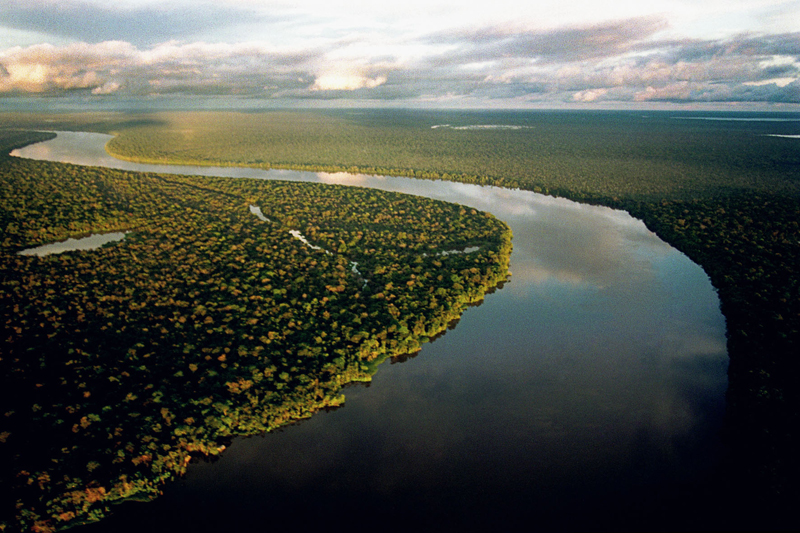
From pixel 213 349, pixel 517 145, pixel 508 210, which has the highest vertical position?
pixel 517 145

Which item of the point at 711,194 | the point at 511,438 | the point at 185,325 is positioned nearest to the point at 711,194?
the point at 711,194

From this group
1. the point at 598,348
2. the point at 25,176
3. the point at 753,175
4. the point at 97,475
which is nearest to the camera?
the point at 97,475

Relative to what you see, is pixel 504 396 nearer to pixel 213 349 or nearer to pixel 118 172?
pixel 213 349

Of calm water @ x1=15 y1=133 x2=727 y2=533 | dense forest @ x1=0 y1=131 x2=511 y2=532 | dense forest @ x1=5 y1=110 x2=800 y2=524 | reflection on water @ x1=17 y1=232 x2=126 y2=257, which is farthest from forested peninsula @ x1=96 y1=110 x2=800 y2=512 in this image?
reflection on water @ x1=17 y1=232 x2=126 y2=257

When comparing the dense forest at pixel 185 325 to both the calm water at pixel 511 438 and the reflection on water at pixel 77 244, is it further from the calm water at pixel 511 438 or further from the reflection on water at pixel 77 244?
the calm water at pixel 511 438

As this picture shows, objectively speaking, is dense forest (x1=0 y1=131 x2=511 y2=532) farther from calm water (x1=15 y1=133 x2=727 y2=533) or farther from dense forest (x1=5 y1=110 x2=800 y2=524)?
dense forest (x1=5 y1=110 x2=800 y2=524)

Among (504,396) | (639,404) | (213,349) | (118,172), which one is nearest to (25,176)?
(118,172)

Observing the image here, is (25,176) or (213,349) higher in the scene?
(25,176)

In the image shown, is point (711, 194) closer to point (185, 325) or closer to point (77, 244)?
point (185, 325)
